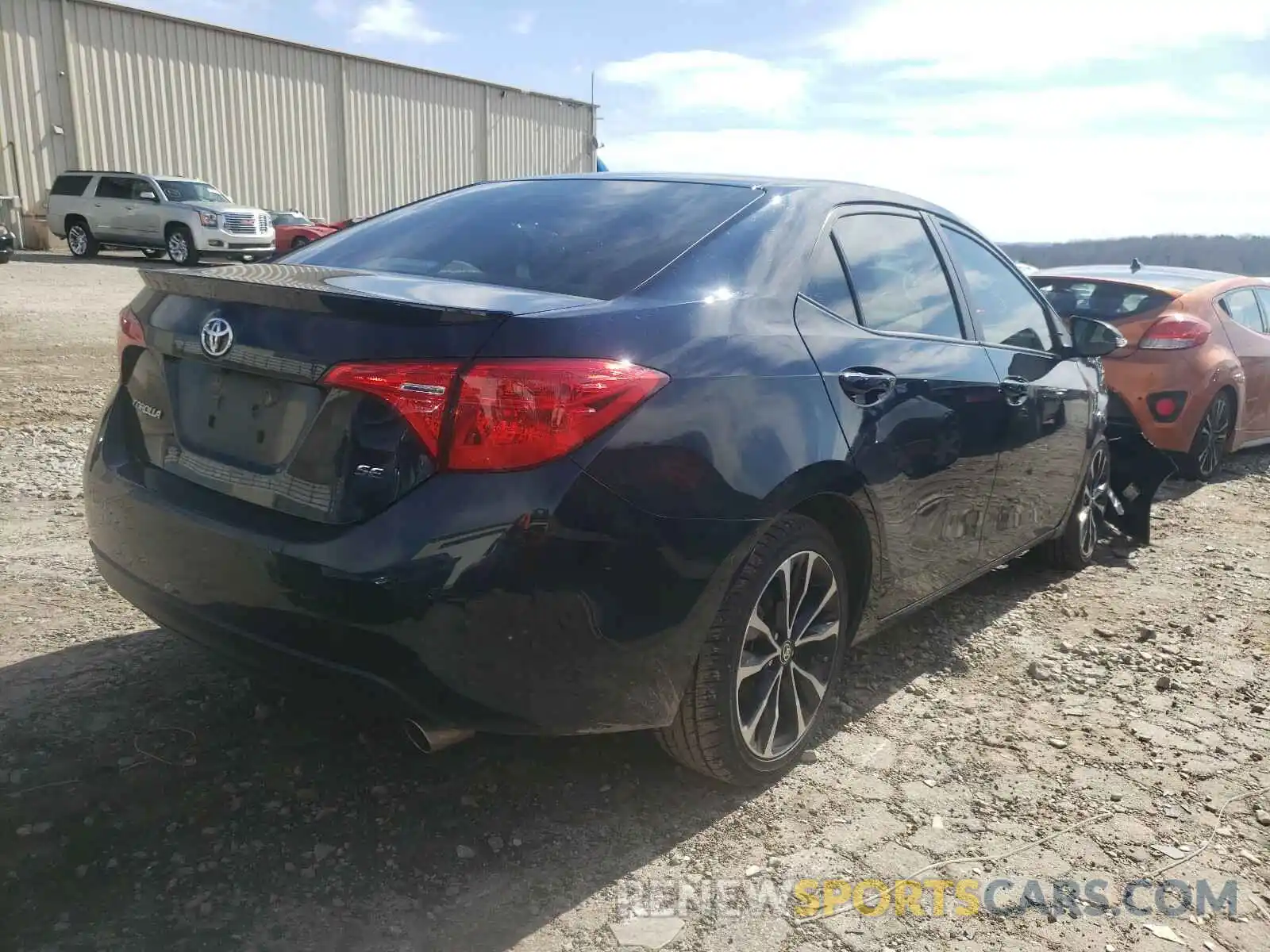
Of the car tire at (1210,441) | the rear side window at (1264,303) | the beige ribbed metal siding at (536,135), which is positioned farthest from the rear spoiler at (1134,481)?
the beige ribbed metal siding at (536,135)

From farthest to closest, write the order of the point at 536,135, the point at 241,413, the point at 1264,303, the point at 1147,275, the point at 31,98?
1. the point at 536,135
2. the point at 31,98
3. the point at 1264,303
4. the point at 1147,275
5. the point at 241,413

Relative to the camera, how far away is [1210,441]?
7031 mm

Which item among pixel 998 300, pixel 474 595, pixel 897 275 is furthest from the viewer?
pixel 998 300

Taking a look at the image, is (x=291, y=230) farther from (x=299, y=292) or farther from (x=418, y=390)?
(x=418, y=390)

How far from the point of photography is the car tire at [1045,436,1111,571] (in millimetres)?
4793

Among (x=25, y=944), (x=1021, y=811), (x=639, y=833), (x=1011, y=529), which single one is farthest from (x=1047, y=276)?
(x=25, y=944)

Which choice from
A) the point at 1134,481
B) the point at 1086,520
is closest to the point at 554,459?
the point at 1086,520

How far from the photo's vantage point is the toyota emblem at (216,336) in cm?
238

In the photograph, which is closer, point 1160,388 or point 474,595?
point 474,595

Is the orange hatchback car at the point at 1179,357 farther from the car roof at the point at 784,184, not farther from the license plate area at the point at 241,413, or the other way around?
the license plate area at the point at 241,413

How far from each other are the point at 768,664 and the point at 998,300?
6.68 ft

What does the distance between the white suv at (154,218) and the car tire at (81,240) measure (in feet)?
0.06

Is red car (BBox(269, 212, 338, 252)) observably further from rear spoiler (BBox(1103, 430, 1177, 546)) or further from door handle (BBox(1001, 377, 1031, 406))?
door handle (BBox(1001, 377, 1031, 406))

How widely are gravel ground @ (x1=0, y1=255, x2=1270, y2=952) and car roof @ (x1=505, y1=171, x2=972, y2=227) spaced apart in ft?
5.29
